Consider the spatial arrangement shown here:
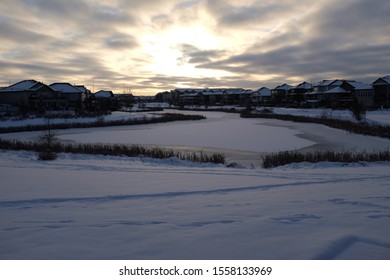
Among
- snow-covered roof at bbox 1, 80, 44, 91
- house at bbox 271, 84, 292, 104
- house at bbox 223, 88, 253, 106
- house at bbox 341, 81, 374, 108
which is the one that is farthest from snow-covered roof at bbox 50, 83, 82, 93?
house at bbox 223, 88, 253, 106

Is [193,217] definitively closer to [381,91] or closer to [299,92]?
[381,91]

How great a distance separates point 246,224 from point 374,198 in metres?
3.54

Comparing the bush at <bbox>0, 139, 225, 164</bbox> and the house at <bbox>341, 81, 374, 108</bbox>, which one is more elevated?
the house at <bbox>341, 81, 374, 108</bbox>

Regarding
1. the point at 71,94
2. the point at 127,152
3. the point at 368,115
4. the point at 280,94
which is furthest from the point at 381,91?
the point at 71,94

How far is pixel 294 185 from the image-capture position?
9000 millimetres

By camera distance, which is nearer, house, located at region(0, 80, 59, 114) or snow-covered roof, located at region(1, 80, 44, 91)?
house, located at region(0, 80, 59, 114)

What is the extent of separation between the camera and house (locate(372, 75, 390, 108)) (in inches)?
2805

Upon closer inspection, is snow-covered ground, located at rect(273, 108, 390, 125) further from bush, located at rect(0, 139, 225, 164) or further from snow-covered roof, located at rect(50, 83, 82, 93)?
snow-covered roof, located at rect(50, 83, 82, 93)

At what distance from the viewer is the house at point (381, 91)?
7125 centimetres

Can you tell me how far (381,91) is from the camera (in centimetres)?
7312

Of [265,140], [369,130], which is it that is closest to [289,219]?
[265,140]

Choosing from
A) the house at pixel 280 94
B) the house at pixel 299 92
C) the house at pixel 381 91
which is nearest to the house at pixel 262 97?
the house at pixel 280 94

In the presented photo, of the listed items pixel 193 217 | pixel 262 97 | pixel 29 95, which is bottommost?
pixel 193 217

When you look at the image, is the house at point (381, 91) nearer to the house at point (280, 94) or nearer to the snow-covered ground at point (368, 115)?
the snow-covered ground at point (368, 115)
